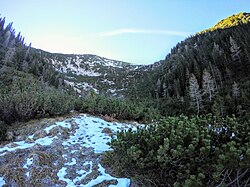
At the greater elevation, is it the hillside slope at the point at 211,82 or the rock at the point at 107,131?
the hillside slope at the point at 211,82

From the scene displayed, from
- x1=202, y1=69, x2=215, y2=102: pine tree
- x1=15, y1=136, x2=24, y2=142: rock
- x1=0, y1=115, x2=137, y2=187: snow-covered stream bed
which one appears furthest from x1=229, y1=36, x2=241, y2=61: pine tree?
x1=15, y1=136, x2=24, y2=142: rock

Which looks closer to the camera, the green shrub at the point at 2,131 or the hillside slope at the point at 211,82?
the green shrub at the point at 2,131

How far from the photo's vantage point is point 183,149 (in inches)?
148

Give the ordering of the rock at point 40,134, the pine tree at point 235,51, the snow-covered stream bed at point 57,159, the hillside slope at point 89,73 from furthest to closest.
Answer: the hillside slope at point 89,73 → the pine tree at point 235,51 → the rock at point 40,134 → the snow-covered stream bed at point 57,159

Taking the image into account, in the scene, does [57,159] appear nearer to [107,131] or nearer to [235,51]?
[107,131]

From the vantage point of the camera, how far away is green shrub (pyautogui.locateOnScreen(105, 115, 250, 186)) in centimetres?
376

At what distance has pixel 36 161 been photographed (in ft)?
17.7

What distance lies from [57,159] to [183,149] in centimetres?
365

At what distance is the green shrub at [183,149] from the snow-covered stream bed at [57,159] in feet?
2.34

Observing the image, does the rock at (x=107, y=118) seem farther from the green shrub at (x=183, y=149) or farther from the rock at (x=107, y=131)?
the green shrub at (x=183, y=149)

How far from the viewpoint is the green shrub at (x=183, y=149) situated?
3.76 m

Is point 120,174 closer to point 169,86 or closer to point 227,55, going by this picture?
point 169,86

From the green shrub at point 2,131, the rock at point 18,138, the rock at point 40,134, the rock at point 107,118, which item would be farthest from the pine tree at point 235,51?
the green shrub at point 2,131

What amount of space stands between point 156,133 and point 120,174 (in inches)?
53.5
